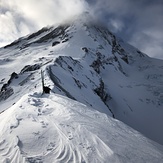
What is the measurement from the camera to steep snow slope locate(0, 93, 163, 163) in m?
7.01

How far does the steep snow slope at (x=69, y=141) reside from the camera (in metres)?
7.01

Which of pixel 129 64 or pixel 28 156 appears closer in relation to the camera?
pixel 28 156

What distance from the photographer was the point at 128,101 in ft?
256

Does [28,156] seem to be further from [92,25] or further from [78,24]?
[92,25]

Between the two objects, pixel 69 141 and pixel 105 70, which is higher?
pixel 105 70

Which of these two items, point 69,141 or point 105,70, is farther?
point 105,70

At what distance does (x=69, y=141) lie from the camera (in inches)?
315

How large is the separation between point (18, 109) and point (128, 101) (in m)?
69.2

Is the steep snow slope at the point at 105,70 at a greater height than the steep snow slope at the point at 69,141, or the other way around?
the steep snow slope at the point at 105,70

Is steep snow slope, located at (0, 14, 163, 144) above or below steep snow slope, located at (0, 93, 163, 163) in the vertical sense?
above

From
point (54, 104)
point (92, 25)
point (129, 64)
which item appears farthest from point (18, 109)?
point (129, 64)

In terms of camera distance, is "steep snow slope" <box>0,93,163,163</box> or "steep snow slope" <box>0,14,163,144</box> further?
"steep snow slope" <box>0,14,163,144</box>

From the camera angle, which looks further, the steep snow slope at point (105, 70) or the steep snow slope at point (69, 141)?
the steep snow slope at point (105, 70)

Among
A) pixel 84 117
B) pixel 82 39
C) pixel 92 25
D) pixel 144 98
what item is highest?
pixel 92 25
